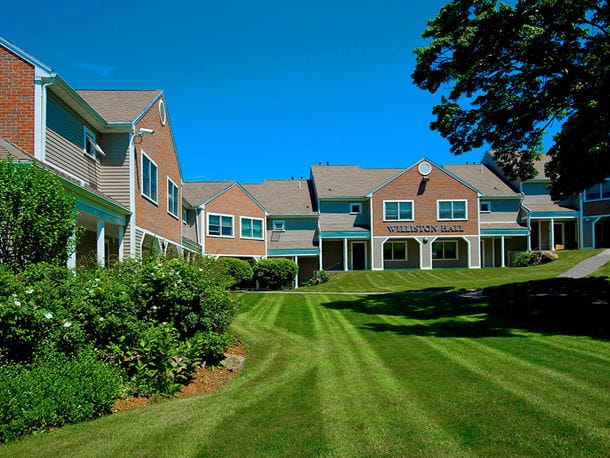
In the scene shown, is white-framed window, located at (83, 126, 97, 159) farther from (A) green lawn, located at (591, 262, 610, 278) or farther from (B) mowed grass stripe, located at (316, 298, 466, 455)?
(A) green lawn, located at (591, 262, 610, 278)

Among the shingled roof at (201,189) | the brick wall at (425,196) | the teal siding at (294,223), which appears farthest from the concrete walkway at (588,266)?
the shingled roof at (201,189)

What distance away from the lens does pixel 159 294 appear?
8.54 metres

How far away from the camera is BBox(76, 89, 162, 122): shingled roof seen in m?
17.1

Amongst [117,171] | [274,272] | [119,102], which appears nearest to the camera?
[117,171]

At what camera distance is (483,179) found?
41.5 metres

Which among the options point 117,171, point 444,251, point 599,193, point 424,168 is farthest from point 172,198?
point 599,193

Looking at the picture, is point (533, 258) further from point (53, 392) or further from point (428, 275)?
point (53, 392)

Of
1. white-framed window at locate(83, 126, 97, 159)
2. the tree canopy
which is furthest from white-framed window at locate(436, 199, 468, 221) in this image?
white-framed window at locate(83, 126, 97, 159)

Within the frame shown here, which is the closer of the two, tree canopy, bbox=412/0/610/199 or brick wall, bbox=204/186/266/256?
tree canopy, bbox=412/0/610/199

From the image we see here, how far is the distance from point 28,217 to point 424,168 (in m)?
32.0

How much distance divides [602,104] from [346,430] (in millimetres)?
10988

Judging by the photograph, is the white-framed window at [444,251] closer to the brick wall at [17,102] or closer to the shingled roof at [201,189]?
the shingled roof at [201,189]

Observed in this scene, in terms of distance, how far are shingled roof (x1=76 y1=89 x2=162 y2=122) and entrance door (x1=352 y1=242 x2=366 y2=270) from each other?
23.0m

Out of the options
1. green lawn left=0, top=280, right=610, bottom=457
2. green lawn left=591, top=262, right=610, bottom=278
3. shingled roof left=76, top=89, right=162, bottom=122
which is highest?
shingled roof left=76, top=89, right=162, bottom=122
